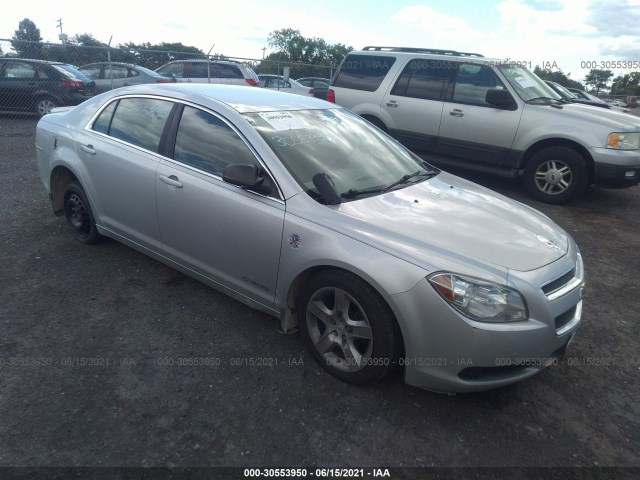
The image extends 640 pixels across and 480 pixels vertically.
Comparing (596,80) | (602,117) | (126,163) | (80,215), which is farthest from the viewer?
(596,80)

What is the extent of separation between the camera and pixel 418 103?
282 inches

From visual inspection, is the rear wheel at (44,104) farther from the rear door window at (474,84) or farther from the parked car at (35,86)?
the rear door window at (474,84)

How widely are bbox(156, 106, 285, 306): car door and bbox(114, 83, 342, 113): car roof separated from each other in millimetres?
155

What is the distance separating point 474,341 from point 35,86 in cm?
1242

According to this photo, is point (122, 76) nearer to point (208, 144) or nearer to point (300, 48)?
point (208, 144)

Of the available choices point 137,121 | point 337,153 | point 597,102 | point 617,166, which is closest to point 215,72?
point 597,102

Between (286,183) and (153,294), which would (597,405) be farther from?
(153,294)

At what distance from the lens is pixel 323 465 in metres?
2.20

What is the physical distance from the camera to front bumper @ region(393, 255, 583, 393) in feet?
7.46

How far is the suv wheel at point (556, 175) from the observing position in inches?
246

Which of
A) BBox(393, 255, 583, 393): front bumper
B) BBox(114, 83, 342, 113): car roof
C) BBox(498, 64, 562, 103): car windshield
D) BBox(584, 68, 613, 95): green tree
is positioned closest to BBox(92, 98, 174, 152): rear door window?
BBox(114, 83, 342, 113): car roof

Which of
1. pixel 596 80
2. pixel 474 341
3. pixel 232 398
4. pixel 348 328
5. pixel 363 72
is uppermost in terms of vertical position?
pixel 596 80

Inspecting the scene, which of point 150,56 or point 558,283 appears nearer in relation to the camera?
point 558,283

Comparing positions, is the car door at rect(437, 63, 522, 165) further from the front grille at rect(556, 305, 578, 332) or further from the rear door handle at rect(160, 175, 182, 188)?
the rear door handle at rect(160, 175, 182, 188)
